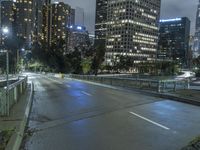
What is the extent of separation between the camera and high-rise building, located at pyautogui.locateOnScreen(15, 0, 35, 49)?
171 m

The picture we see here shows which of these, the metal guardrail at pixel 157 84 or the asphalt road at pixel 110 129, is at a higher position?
the metal guardrail at pixel 157 84

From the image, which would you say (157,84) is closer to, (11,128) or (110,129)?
(110,129)

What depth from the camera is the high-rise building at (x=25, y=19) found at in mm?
171000

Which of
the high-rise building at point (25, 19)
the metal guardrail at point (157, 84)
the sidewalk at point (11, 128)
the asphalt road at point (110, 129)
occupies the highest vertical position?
the high-rise building at point (25, 19)

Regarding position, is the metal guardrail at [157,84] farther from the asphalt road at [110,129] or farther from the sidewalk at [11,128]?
the sidewalk at [11,128]

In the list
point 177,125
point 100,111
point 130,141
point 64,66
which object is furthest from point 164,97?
point 64,66

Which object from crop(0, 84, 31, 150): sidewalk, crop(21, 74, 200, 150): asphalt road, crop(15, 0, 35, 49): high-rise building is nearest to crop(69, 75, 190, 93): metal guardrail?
crop(21, 74, 200, 150): asphalt road

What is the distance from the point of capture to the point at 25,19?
177 meters

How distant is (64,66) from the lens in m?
114

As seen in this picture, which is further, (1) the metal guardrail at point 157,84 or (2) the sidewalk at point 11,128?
(1) the metal guardrail at point 157,84

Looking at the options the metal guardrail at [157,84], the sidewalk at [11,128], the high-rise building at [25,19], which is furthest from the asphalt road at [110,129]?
the high-rise building at [25,19]

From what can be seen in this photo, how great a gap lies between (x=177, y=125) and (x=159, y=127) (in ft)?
3.03

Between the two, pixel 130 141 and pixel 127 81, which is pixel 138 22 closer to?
pixel 127 81

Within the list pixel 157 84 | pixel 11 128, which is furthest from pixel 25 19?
pixel 11 128
